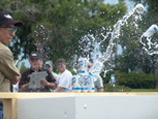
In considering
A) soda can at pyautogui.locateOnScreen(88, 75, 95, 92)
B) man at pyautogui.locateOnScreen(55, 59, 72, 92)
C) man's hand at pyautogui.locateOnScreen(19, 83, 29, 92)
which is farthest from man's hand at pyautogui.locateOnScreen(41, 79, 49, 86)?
soda can at pyautogui.locateOnScreen(88, 75, 95, 92)

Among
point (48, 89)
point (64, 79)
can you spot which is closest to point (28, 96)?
point (48, 89)

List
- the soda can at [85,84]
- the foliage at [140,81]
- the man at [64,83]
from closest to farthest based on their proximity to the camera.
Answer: the soda can at [85,84] → the man at [64,83] → the foliage at [140,81]

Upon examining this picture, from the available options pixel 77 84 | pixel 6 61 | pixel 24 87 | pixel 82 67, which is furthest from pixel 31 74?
pixel 6 61

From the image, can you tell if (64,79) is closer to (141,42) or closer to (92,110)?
(92,110)

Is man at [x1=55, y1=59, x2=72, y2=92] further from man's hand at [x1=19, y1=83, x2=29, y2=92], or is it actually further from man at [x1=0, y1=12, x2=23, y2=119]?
man at [x1=0, y1=12, x2=23, y2=119]

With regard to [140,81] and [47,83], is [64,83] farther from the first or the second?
[140,81]

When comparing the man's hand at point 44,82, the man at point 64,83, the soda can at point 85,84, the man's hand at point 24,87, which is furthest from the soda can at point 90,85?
the man at point 64,83

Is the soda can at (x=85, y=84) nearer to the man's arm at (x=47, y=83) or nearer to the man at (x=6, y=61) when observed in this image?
the man at (x=6, y=61)

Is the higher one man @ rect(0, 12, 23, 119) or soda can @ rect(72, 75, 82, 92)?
man @ rect(0, 12, 23, 119)

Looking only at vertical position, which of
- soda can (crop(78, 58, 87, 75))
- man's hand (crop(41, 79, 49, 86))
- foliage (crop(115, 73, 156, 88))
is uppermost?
foliage (crop(115, 73, 156, 88))

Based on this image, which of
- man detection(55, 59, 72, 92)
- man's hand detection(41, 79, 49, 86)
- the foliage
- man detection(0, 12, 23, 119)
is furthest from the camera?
the foliage

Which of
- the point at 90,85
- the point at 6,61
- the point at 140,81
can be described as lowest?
the point at 90,85

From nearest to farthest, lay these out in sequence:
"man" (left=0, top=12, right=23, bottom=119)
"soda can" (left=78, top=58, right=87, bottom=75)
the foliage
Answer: "man" (left=0, top=12, right=23, bottom=119) → "soda can" (left=78, top=58, right=87, bottom=75) → the foliage

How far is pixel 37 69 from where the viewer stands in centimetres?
677
